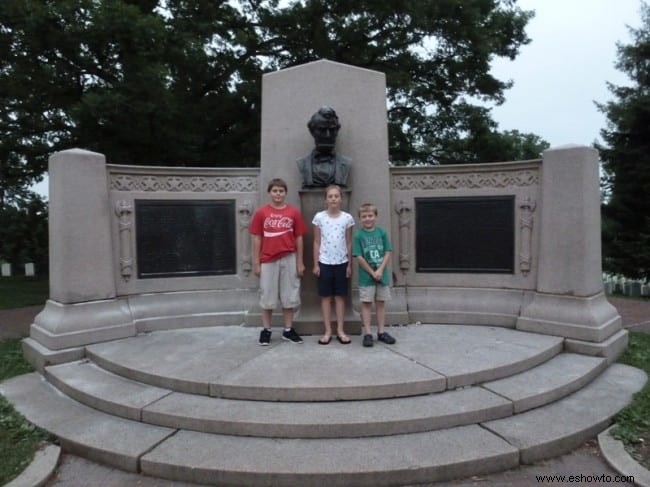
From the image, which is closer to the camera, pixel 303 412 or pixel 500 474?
pixel 500 474

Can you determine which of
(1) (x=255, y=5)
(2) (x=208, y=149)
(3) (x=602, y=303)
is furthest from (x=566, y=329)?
(1) (x=255, y=5)

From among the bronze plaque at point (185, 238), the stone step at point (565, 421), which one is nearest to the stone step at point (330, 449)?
the stone step at point (565, 421)

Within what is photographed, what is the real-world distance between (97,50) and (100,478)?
975 cm

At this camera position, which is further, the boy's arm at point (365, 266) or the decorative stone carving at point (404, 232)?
the decorative stone carving at point (404, 232)

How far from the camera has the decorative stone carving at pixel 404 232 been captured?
670cm

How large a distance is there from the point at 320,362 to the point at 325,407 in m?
0.80

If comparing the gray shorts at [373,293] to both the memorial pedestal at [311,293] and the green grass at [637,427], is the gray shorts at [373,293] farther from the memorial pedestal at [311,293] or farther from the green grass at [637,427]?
the green grass at [637,427]

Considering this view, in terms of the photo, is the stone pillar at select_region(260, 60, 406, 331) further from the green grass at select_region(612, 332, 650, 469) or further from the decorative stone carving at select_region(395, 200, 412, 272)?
the green grass at select_region(612, 332, 650, 469)

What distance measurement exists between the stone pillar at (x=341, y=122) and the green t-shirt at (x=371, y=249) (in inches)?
39.1

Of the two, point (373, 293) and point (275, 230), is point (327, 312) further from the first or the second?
→ point (275, 230)

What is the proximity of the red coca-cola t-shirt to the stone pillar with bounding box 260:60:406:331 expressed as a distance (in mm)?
899

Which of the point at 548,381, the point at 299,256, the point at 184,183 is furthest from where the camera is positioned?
the point at 184,183

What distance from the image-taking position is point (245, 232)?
6.76 meters

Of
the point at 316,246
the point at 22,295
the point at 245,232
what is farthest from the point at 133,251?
the point at 22,295
